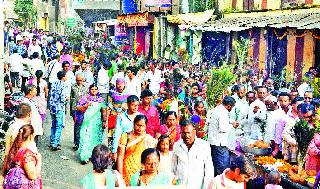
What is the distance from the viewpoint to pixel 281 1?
21.3m

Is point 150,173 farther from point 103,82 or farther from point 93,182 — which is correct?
point 103,82

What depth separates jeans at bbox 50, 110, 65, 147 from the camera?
1116 centimetres

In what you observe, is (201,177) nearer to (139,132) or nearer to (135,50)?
(139,132)

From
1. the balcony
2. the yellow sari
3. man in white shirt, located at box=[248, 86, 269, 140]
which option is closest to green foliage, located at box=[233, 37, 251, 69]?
man in white shirt, located at box=[248, 86, 269, 140]

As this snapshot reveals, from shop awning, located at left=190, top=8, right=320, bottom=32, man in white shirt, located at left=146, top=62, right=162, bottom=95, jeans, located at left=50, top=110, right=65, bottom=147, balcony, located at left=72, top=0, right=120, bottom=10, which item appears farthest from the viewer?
balcony, located at left=72, top=0, right=120, bottom=10

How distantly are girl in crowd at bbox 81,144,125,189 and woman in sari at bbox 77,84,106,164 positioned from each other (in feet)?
15.8

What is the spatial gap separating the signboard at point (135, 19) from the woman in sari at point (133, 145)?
24.7 m

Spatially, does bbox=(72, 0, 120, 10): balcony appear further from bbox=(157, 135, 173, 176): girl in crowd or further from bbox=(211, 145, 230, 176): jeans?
bbox=(157, 135, 173, 176): girl in crowd

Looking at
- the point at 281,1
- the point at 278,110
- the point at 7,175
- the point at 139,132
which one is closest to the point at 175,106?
the point at 278,110

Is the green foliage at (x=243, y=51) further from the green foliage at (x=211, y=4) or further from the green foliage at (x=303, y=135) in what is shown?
the green foliage at (x=303, y=135)

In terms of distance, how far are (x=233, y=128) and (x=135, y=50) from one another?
25.9 metres

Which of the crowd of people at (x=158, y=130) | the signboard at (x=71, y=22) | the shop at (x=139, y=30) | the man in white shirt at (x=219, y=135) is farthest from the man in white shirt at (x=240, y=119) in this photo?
the signboard at (x=71, y=22)

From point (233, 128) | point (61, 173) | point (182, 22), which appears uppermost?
point (182, 22)

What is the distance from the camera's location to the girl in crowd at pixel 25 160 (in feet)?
19.4
